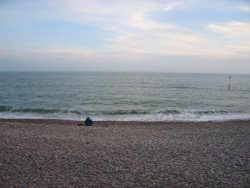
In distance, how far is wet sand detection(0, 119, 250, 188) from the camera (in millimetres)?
7289

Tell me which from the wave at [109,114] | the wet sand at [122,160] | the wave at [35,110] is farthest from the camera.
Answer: the wave at [35,110]

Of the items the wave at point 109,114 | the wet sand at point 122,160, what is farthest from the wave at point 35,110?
the wet sand at point 122,160

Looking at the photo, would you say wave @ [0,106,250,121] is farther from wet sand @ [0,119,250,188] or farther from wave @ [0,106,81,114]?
wet sand @ [0,119,250,188]

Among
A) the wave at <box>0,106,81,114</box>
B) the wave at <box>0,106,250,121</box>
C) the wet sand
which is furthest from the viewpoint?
the wave at <box>0,106,81,114</box>

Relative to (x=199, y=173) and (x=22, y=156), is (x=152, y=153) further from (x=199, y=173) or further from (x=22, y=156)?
(x=22, y=156)

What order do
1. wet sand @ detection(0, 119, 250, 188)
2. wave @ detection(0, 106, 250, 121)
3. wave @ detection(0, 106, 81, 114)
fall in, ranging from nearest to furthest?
wet sand @ detection(0, 119, 250, 188) < wave @ detection(0, 106, 250, 121) < wave @ detection(0, 106, 81, 114)

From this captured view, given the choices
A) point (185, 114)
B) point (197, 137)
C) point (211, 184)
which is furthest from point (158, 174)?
point (185, 114)

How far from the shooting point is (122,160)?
8.91 meters

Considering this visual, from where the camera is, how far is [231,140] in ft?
40.1

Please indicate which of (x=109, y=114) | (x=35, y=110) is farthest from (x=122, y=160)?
(x=35, y=110)

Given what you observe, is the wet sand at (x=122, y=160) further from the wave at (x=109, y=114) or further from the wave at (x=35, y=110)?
the wave at (x=35, y=110)

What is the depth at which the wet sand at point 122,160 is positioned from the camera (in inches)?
287

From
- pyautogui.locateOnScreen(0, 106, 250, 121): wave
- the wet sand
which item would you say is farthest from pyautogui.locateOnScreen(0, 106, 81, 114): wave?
the wet sand

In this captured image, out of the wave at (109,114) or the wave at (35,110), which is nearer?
the wave at (109,114)
